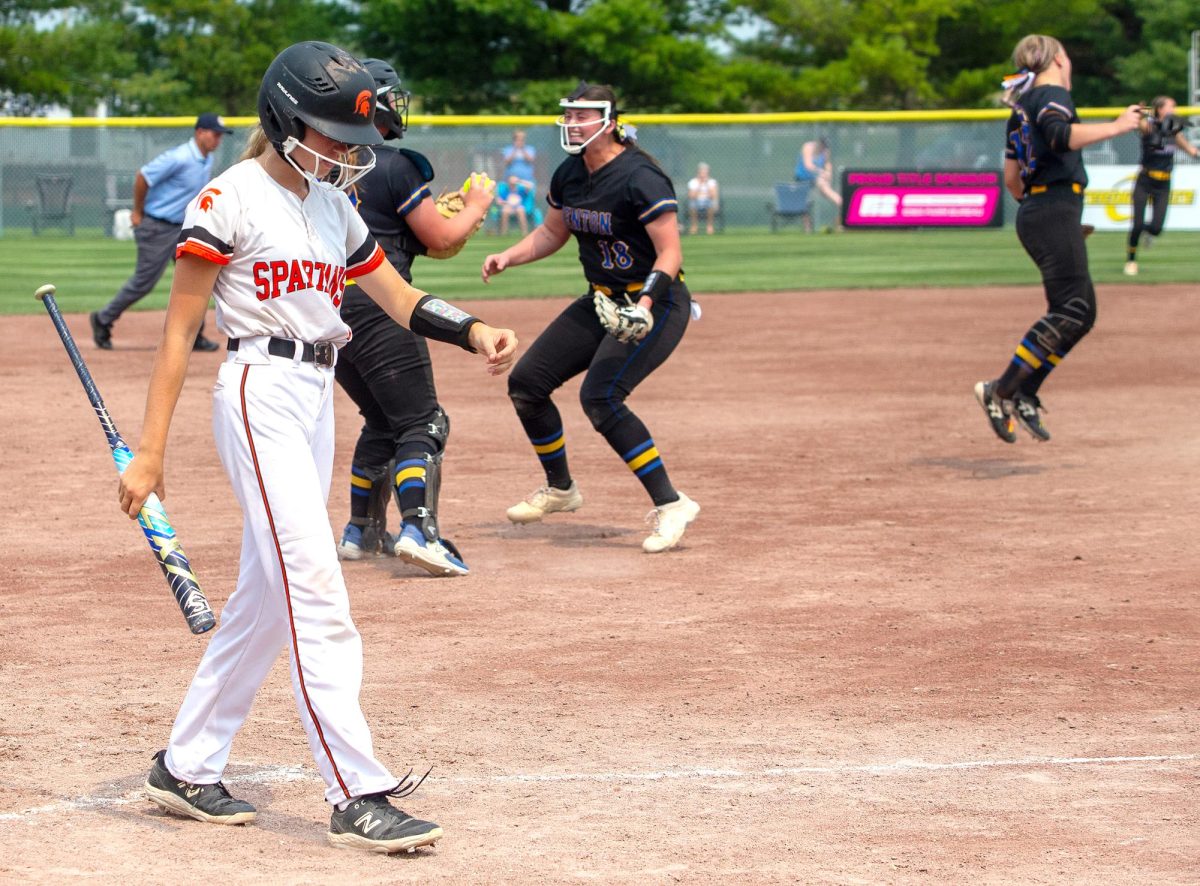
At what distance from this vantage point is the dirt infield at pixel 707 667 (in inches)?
158

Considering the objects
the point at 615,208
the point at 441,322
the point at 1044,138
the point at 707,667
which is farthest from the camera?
the point at 1044,138

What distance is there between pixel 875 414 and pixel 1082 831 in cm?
740

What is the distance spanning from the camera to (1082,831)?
4.07 m

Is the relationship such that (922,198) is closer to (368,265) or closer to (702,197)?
(702,197)

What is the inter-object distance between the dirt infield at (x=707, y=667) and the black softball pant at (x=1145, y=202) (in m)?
9.32

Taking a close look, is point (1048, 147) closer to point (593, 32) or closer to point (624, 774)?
point (624, 774)

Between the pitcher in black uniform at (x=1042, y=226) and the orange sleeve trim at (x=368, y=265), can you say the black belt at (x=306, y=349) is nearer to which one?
the orange sleeve trim at (x=368, y=265)

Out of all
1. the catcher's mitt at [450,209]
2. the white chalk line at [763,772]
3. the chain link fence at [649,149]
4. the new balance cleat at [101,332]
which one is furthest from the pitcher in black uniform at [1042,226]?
the chain link fence at [649,149]

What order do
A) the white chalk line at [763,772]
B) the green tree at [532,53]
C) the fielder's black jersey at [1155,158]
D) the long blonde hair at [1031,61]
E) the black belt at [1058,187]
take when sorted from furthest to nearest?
the green tree at [532,53] < the fielder's black jersey at [1155,158] < the black belt at [1058,187] < the long blonde hair at [1031,61] < the white chalk line at [763,772]

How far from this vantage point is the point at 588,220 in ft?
24.6

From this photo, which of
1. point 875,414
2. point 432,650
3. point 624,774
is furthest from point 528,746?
point 875,414

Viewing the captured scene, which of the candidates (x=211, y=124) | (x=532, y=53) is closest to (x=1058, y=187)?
(x=211, y=124)

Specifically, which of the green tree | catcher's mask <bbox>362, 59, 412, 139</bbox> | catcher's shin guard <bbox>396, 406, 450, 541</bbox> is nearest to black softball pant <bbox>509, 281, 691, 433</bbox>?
catcher's shin guard <bbox>396, 406, 450, 541</bbox>

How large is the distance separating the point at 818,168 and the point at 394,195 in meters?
20.3
